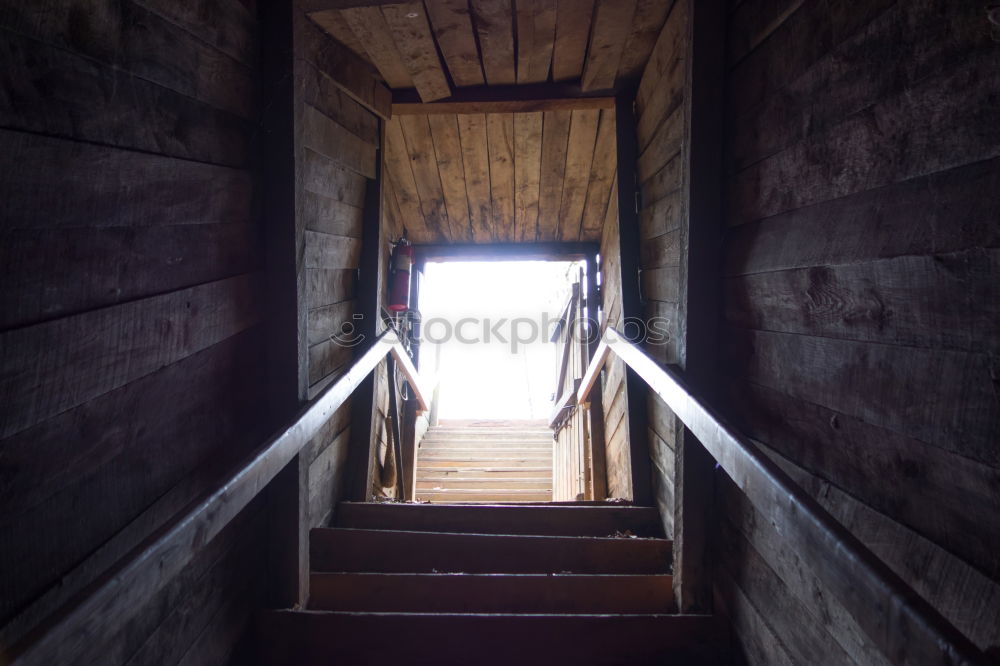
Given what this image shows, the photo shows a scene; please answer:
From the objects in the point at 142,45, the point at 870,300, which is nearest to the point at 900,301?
the point at 870,300

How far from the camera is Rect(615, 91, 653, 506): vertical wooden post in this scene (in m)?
2.86

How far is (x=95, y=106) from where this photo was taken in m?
1.09

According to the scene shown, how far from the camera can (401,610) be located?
6.55ft

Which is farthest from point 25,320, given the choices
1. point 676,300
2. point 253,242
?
point 676,300

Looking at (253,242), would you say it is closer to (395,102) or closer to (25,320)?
(25,320)

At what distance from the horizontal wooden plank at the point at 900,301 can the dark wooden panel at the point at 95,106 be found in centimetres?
158

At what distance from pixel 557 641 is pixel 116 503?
4.35 ft

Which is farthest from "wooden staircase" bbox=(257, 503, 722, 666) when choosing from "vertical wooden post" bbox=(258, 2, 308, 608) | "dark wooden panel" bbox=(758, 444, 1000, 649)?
"dark wooden panel" bbox=(758, 444, 1000, 649)

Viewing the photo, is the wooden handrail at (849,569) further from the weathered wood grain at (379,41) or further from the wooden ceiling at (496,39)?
the weathered wood grain at (379,41)

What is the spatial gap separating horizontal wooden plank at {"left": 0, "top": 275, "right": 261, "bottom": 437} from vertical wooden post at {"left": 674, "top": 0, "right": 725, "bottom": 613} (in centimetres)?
153

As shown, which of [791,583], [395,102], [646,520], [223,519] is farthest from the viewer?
[395,102]

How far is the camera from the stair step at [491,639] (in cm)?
172

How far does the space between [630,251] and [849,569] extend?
222 cm

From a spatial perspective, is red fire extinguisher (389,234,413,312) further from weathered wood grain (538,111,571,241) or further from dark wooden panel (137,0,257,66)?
dark wooden panel (137,0,257,66)
